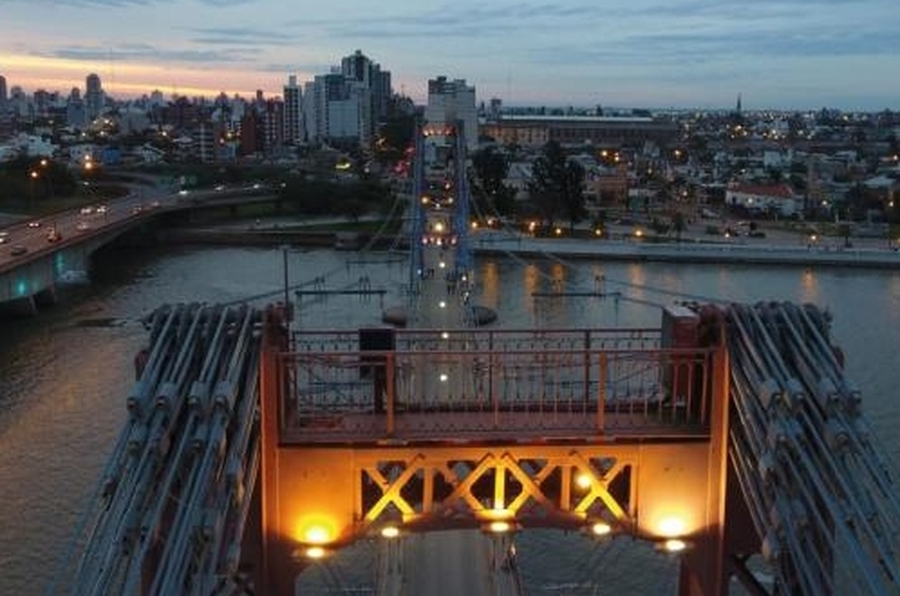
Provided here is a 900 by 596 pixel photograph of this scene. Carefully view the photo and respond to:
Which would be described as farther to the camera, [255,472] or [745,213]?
[745,213]

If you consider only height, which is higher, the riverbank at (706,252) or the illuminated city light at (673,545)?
the illuminated city light at (673,545)

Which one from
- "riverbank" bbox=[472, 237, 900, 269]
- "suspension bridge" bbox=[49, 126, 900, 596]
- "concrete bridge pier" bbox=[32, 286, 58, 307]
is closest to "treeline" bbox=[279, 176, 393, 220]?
"riverbank" bbox=[472, 237, 900, 269]

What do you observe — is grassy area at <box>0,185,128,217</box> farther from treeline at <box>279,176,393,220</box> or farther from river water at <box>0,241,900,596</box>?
treeline at <box>279,176,393,220</box>

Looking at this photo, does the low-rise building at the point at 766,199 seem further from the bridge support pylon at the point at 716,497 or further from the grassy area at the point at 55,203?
the bridge support pylon at the point at 716,497

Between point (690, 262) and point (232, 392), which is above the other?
point (232, 392)

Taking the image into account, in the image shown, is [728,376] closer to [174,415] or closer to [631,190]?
[174,415]

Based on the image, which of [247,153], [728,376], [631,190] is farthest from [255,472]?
[247,153]

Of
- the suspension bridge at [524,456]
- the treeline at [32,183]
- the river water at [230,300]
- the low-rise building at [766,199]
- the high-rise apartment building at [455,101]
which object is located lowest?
the river water at [230,300]

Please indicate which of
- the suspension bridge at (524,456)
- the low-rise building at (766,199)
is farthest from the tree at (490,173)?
the suspension bridge at (524,456)
